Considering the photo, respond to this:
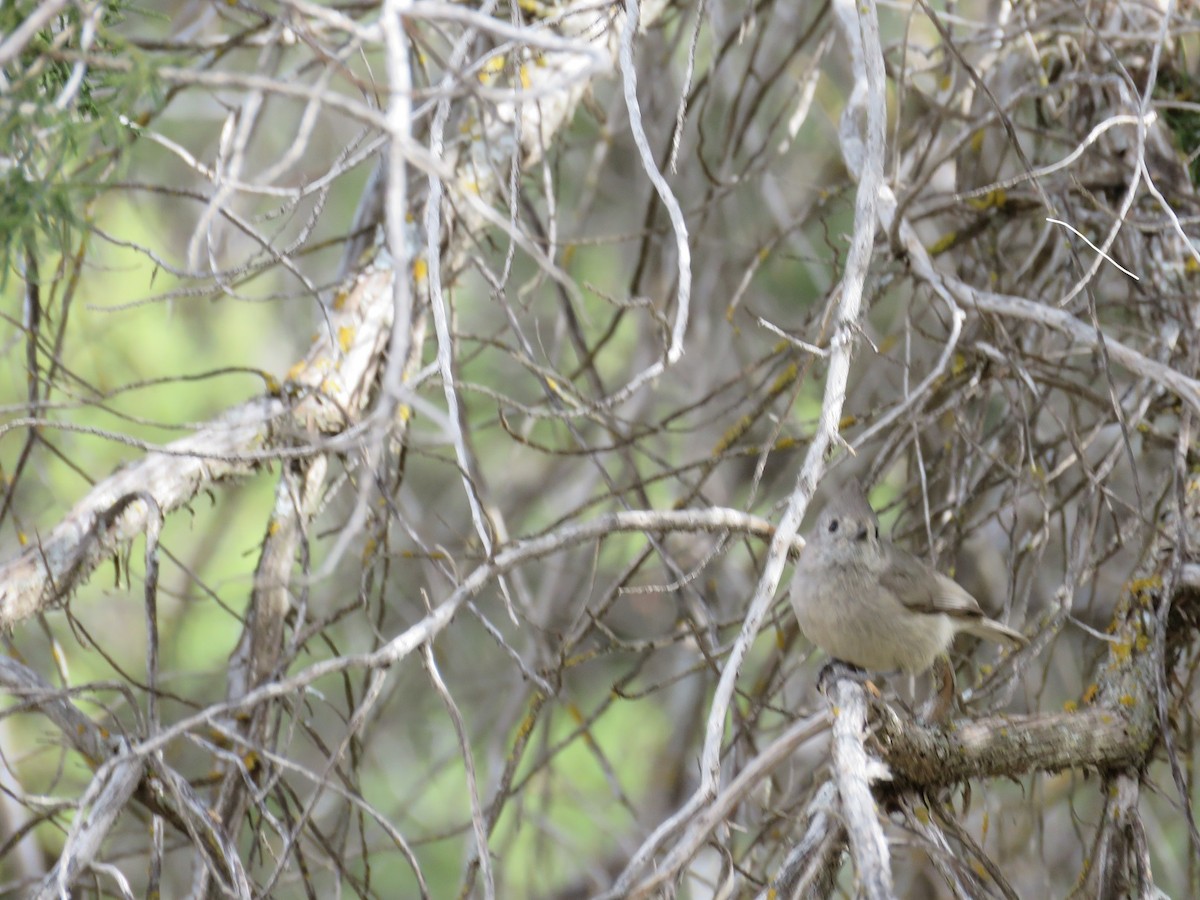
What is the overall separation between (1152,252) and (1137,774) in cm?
136

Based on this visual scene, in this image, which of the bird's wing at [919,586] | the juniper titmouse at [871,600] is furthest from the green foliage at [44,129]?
the bird's wing at [919,586]

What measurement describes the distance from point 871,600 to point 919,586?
0.12 meters

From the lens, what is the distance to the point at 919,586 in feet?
9.61

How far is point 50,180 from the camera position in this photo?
192 cm

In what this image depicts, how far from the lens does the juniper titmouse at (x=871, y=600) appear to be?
2896mm

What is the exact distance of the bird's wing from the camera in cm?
293

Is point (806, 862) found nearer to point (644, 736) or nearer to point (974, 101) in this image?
point (974, 101)

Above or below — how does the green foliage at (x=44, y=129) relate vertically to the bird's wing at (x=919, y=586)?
above

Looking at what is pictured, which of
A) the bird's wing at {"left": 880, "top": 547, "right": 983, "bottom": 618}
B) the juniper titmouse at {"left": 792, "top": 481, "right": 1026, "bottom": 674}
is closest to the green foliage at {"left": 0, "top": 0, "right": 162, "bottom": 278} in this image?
the juniper titmouse at {"left": 792, "top": 481, "right": 1026, "bottom": 674}

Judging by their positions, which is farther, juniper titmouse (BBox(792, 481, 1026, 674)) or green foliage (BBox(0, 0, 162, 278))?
juniper titmouse (BBox(792, 481, 1026, 674))

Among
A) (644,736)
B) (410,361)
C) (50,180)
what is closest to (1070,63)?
(410,361)

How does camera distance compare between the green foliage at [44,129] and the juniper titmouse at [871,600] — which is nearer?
the green foliage at [44,129]

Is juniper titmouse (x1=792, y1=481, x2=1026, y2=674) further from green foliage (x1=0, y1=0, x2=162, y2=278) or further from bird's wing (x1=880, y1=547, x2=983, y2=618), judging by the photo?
green foliage (x1=0, y1=0, x2=162, y2=278)

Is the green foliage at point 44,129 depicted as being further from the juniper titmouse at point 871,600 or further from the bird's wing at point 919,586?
the bird's wing at point 919,586
